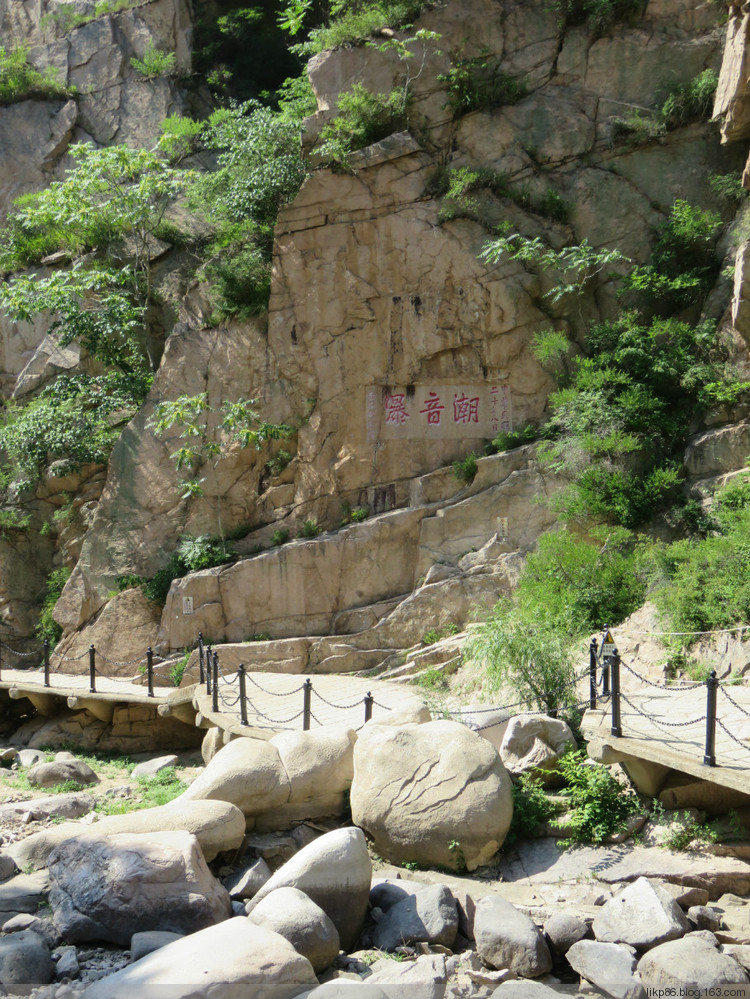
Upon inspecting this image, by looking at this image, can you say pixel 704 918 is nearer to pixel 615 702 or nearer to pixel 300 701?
pixel 615 702

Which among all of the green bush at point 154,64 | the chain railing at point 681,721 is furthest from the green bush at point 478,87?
the chain railing at point 681,721

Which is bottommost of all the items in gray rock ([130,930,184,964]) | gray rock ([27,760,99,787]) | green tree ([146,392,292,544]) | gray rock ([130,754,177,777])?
gray rock ([130,754,177,777])

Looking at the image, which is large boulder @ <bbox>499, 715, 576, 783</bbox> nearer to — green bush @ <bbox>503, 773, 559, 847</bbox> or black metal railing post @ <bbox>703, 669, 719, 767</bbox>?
green bush @ <bbox>503, 773, 559, 847</bbox>

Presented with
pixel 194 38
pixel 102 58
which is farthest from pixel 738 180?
pixel 102 58

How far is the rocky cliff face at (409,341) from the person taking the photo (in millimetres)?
15227

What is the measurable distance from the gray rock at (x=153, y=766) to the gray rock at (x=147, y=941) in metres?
6.42

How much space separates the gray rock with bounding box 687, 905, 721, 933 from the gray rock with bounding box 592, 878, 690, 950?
0.14 meters

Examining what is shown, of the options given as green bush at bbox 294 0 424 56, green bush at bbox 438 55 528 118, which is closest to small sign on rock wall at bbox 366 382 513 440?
green bush at bbox 438 55 528 118

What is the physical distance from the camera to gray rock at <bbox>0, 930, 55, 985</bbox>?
6148mm

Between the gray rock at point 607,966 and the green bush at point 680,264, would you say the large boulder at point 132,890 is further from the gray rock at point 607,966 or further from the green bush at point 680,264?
the green bush at point 680,264

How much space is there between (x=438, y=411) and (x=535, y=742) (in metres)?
8.22

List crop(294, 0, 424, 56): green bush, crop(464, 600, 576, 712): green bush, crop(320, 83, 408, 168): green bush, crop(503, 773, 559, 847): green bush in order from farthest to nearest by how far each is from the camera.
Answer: crop(294, 0, 424, 56): green bush < crop(320, 83, 408, 168): green bush < crop(464, 600, 576, 712): green bush < crop(503, 773, 559, 847): green bush

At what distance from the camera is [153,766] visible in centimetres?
1293

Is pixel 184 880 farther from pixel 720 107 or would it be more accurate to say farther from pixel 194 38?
pixel 194 38
